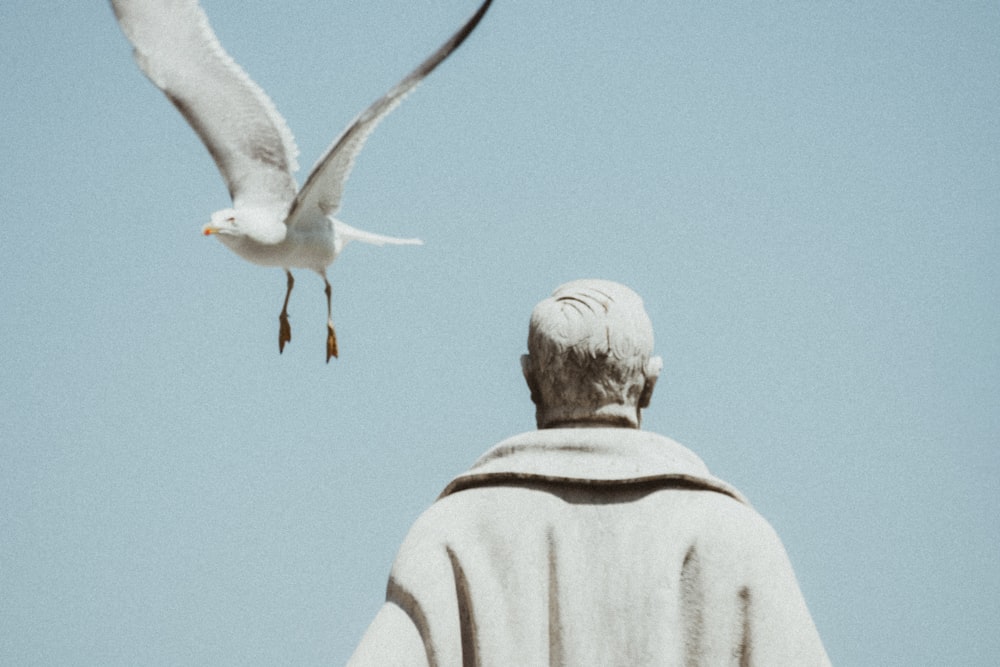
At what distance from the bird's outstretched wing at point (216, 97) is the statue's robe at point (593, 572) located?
11339 mm

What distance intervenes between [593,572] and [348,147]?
409 inches

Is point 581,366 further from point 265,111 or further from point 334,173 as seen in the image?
point 265,111

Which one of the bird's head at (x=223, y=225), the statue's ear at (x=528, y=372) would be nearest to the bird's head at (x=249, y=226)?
the bird's head at (x=223, y=225)

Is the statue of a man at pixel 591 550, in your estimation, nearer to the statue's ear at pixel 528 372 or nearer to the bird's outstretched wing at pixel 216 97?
the statue's ear at pixel 528 372

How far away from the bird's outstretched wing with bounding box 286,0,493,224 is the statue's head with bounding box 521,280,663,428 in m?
5.12

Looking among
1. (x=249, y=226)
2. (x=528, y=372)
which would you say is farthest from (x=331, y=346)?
(x=528, y=372)

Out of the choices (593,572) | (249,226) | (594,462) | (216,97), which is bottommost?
(593,572)

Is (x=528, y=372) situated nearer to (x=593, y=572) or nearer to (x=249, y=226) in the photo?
(x=593, y=572)

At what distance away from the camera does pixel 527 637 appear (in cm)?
609

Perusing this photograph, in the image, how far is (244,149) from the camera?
17.6 metres

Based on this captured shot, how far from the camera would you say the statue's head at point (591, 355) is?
6.33 m

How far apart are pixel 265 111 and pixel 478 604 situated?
12.1 metres

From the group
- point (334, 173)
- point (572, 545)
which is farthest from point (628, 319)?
point (334, 173)

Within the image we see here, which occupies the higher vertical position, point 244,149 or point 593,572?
point 244,149
